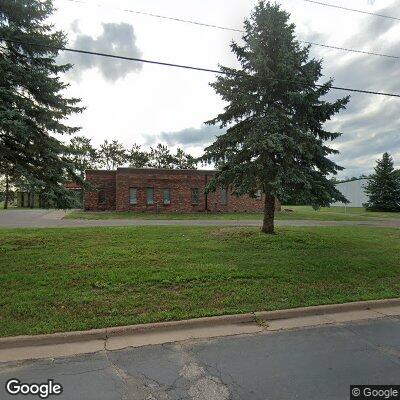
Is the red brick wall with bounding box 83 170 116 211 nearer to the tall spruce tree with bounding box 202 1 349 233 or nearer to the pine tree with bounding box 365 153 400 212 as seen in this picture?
the tall spruce tree with bounding box 202 1 349 233

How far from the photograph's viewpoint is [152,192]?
30.1 metres

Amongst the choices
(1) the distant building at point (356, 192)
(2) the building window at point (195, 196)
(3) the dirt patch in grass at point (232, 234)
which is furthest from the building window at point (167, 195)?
(1) the distant building at point (356, 192)

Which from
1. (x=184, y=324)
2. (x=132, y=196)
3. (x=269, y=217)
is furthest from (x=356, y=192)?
(x=184, y=324)

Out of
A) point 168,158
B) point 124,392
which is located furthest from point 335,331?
point 168,158

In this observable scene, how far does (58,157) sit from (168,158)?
182 ft

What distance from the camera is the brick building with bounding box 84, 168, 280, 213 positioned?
97.0ft

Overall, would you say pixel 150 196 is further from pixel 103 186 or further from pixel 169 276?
pixel 169 276

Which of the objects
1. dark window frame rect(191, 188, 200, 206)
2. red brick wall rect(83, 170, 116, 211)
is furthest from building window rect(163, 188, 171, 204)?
red brick wall rect(83, 170, 116, 211)

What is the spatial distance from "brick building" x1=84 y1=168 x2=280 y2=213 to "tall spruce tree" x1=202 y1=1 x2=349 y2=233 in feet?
57.9

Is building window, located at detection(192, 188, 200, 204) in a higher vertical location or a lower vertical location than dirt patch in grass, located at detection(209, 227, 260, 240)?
higher

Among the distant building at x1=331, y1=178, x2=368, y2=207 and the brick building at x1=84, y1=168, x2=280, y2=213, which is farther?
the distant building at x1=331, y1=178, x2=368, y2=207

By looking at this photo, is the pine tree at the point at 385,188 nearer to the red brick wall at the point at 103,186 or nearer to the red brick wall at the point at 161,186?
the red brick wall at the point at 161,186

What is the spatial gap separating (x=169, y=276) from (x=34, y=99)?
648cm

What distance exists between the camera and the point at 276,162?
12.0 meters
